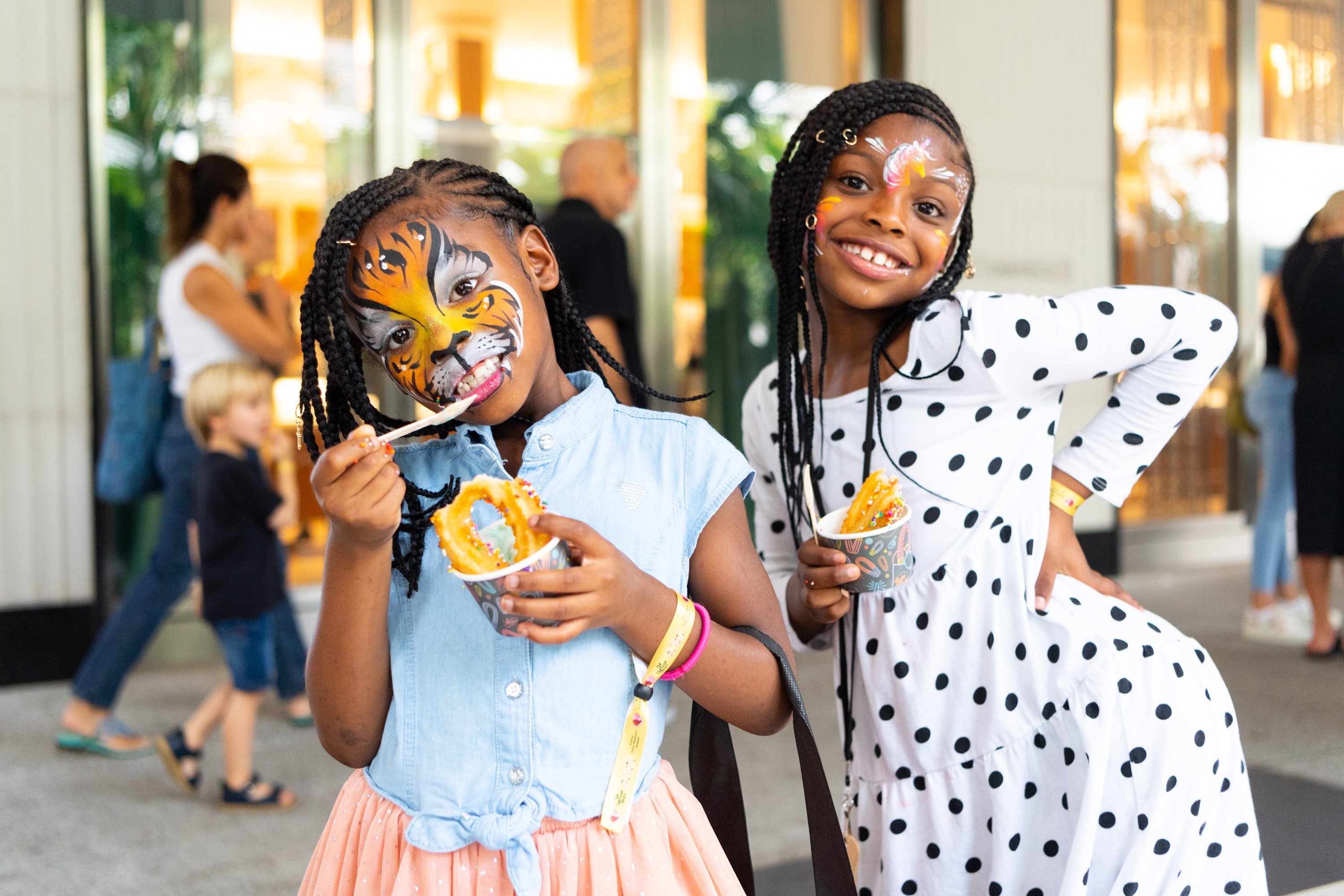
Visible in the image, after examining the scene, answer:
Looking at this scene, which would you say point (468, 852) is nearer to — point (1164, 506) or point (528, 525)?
point (528, 525)

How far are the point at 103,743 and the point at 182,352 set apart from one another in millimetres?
1335

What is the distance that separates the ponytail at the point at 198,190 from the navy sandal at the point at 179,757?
1679mm

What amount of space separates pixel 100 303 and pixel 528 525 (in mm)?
4556

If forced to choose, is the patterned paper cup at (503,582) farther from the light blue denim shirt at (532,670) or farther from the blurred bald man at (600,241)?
the blurred bald man at (600,241)

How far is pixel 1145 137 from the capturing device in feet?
25.5

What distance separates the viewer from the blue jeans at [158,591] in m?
3.98

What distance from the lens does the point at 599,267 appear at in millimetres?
4016

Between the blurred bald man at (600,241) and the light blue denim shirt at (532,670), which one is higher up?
the blurred bald man at (600,241)

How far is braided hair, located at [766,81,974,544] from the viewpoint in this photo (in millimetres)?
1720

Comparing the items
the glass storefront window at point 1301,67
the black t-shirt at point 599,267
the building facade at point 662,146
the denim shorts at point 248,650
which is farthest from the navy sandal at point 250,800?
the glass storefront window at point 1301,67

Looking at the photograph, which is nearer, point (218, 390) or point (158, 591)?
point (218, 390)

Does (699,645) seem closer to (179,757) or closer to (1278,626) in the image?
(179,757)

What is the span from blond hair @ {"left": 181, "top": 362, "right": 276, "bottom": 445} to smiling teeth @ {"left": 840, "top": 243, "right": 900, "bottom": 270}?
2534mm

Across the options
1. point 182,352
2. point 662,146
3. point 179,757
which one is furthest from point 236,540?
point 662,146
